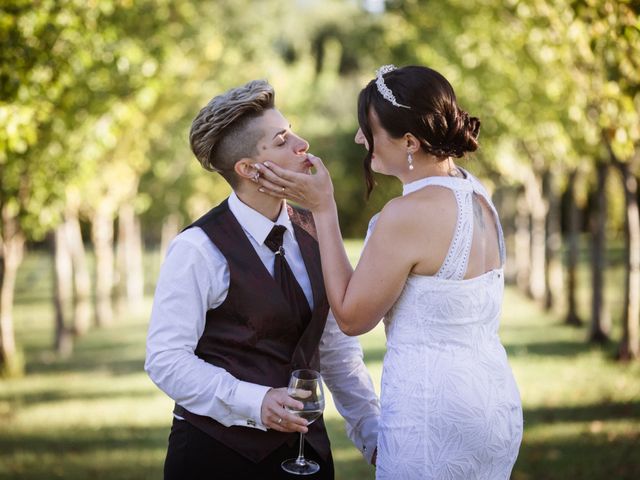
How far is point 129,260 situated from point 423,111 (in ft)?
80.9

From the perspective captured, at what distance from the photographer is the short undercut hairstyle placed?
347 centimetres

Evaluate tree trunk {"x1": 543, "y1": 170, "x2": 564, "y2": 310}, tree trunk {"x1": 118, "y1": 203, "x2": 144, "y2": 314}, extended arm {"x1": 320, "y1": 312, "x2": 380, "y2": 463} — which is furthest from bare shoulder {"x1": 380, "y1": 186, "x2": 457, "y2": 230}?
tree trunk {"x1": 118, "y1": 203, "x2": 144, "y2": 314}

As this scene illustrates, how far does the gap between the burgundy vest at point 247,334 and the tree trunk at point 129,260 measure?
2142cm

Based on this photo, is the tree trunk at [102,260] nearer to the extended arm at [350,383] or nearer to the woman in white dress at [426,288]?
the extended arm at [350,383]

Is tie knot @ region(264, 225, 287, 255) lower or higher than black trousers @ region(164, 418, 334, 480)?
higher

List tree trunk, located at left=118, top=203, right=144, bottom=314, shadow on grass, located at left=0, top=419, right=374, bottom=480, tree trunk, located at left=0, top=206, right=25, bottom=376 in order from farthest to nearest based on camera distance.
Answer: tree trunk, located at left=118, top=203, right=144, bottom=314 < tree trunk, located at left=0, top=206, right=25, bottom=376 < shadow on grass, located at left=0, top=419, right=374, bottom=480

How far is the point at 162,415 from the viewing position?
37.7 ft

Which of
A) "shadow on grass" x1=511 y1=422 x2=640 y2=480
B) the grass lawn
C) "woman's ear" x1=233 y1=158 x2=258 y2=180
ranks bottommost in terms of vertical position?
the grass lawn

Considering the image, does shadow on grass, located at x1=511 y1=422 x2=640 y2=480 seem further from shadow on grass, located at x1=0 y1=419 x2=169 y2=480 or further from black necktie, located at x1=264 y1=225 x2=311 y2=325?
black necktie, located at x1=264 y1=225 x2=311 y2=325

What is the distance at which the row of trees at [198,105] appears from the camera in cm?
825

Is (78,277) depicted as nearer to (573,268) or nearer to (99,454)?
(573,268)

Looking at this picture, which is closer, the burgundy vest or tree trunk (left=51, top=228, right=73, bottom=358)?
the burgundy vest

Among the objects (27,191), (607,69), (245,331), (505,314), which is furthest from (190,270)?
(505,314)

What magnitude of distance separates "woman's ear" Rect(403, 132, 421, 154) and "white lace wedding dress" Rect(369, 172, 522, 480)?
0.44 ft
